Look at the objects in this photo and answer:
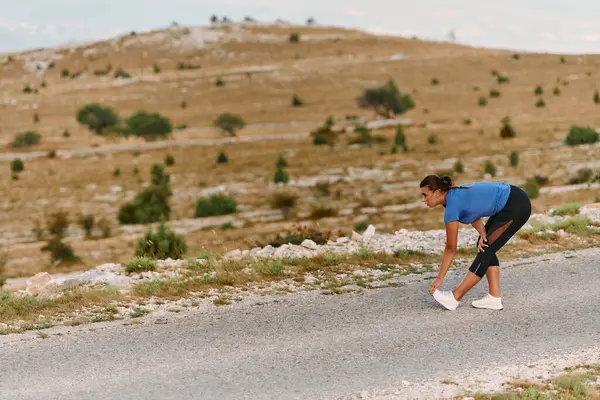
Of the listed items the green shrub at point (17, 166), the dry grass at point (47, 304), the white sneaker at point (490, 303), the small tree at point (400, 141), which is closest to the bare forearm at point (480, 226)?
the white sneaker at point (490, 303)

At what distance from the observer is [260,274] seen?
33.7ft

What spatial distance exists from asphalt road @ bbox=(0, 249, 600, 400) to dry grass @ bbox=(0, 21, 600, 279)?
5.98m

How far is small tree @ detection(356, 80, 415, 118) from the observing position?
58031 millimetres

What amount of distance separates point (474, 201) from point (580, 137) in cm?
3600

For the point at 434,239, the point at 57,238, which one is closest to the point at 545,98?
the point at 57,238

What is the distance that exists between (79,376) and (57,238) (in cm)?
2013

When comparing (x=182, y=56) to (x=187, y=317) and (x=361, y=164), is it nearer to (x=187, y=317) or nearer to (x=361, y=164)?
(x=361, y=164)

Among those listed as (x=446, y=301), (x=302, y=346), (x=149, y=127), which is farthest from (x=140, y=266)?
(x=149, y=127)

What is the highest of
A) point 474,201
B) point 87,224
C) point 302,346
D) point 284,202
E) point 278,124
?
point 474,201

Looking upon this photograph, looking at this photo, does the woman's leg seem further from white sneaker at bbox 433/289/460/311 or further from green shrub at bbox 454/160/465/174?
green shrub at bbox 454/160/465/174

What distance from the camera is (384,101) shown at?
2291 inches

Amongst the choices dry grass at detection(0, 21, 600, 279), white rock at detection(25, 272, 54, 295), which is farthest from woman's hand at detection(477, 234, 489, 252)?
dry grass at detection(0, 21, 600, 279)

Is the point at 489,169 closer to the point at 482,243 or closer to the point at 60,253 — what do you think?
the point at 60,253

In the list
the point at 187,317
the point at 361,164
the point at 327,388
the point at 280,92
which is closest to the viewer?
the point at 327,388
